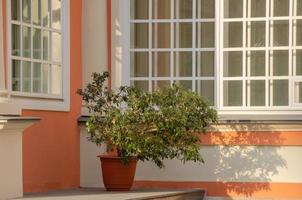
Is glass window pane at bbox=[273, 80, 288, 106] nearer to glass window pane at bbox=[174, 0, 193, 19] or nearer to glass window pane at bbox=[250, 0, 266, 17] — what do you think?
glass window pane at bbox=[250, 0, 266, 17]

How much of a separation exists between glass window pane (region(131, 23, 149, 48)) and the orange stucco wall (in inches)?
31.1

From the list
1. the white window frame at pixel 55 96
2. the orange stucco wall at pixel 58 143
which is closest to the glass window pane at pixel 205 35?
the orange stucco wall at pixel 58 143

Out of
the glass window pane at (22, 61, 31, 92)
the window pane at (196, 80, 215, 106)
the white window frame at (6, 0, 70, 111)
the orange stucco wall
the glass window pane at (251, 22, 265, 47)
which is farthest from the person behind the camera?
the window pane at (196, 80, 215, 106)

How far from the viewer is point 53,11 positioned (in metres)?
9.10

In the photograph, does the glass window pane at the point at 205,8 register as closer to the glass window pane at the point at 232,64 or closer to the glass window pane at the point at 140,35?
the glass window pane at the point at 232,64

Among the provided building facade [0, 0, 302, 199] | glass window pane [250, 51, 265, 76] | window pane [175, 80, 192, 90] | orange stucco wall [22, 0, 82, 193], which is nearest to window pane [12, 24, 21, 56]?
building facade [0, 0, 302, 199]

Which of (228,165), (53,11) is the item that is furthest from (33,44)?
(228,165)

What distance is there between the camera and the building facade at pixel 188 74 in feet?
29.3

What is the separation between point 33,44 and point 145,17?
177 centimetres

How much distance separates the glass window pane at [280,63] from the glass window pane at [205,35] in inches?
32.2

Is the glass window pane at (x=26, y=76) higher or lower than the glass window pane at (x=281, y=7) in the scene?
lower

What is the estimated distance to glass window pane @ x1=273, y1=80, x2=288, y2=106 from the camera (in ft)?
31.1

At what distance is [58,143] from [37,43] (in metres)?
1.20

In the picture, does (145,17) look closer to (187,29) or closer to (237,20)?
(187,29)
